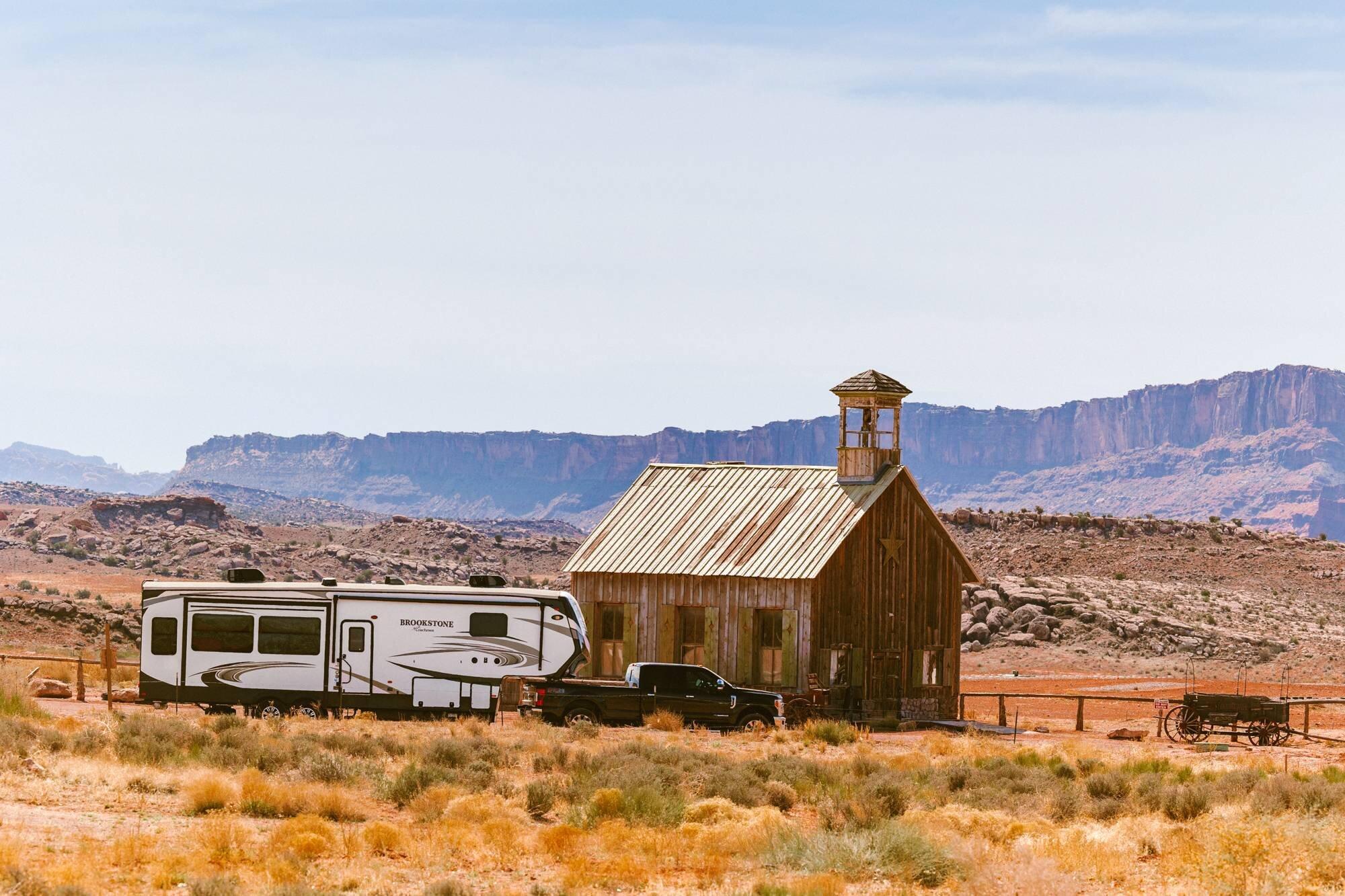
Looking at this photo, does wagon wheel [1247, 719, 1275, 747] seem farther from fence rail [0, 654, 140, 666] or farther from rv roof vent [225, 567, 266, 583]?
fence rail [0, 654, 140, 666]

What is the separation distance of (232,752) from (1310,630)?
54.4 m

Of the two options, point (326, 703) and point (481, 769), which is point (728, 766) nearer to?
point (481, 769)

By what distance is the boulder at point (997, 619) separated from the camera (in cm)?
6191

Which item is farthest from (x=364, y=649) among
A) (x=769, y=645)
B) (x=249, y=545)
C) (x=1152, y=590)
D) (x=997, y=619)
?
(x=249, y=545)

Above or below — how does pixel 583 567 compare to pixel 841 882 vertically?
above

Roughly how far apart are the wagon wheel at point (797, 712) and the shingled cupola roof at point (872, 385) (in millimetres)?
7101

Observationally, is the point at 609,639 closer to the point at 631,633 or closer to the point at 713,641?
the point at 631,633

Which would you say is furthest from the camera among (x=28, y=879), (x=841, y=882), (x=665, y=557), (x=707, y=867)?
(x=665, y=557)

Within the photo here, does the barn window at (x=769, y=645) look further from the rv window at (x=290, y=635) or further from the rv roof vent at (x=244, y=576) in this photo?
the rv roof vent at (x=244, y=576)

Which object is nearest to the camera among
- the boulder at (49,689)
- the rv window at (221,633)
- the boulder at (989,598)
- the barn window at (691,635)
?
the rv window at (221,633)

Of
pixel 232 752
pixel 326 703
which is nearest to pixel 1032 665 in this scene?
pixel 326 703

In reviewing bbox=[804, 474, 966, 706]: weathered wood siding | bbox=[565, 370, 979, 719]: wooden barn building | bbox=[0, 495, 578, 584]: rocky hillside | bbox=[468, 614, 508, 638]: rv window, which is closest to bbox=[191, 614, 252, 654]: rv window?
bbox=[468, 614, 508, 638]: rv window

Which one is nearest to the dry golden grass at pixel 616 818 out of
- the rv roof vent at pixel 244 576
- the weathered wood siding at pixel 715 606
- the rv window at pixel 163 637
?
the rv window at pixel 163 637

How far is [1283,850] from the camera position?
15312mm
